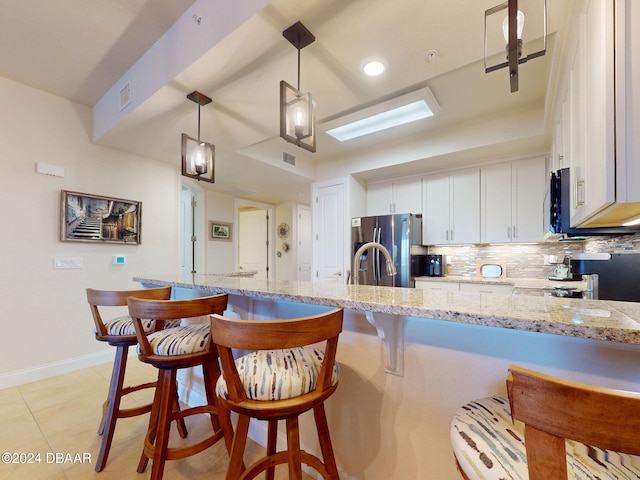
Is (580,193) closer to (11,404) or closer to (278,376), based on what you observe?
(278,376)

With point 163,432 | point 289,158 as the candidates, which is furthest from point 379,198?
point 163,432

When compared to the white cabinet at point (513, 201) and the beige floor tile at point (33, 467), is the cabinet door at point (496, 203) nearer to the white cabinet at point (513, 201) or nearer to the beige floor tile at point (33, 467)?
the white cabinet at point (513, 201)

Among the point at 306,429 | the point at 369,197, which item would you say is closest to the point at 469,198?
the point at 369,197

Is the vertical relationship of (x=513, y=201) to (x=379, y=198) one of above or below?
below

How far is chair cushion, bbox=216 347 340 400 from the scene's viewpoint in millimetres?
882

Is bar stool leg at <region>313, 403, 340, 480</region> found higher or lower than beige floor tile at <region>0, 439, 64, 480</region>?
higher

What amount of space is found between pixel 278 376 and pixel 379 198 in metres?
3.50

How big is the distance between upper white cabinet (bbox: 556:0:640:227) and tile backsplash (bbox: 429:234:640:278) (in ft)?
5.82

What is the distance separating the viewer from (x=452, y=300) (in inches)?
39.3

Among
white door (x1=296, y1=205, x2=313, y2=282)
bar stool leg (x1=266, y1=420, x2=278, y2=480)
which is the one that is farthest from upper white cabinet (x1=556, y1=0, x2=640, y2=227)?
Result: white door (x1=296, y1=205, x2=313, y2=282)

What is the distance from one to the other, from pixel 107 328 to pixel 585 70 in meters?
2.70

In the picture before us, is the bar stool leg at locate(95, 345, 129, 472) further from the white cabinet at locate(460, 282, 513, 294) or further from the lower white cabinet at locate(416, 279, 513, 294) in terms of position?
the white cabinet at locate(460, 282, 513, 294)

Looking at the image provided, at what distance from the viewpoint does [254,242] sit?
6340mm

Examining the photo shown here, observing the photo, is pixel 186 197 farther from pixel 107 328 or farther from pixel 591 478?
pixel 591 478
